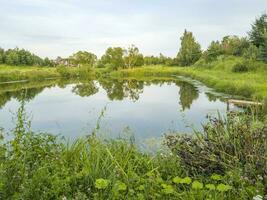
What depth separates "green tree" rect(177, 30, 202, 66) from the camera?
59219 mm

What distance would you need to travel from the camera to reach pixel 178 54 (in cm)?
6594

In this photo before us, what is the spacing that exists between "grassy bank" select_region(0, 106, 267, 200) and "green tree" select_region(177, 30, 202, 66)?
55499mm

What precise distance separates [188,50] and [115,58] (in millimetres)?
19268

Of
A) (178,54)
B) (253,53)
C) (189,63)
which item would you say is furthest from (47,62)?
(253,53)

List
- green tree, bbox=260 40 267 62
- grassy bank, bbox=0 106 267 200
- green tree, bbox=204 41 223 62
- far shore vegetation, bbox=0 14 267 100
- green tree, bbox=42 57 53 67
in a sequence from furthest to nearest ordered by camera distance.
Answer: green tree, bbox=42 57 53 67, green tree, bbox=204 41 223 62, green tree, bbox=260 40 267 62, far shore vegetation, bbox=0 14 267 100, grassy bank, bbox=0 106 267 200

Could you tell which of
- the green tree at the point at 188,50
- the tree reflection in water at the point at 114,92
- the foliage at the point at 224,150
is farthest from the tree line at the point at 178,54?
the foliage at the point at 224,150

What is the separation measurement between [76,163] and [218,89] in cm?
1906

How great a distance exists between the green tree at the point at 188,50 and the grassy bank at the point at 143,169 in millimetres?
55499

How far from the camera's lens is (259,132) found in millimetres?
4234

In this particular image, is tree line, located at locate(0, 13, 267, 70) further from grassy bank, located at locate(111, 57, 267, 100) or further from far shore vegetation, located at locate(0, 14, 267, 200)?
far shore vegetation, located at locate(0, 14, 267, 200)

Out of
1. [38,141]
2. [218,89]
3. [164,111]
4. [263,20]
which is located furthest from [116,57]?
[38,141]

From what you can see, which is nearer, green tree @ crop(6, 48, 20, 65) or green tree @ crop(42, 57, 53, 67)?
green tree @ crop(6, 48, 20, 65)

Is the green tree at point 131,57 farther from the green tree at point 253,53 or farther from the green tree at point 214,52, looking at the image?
the green tree at point 253,53

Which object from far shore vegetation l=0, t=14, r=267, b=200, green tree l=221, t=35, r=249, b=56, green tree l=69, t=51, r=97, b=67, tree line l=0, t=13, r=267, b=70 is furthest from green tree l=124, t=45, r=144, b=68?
far shore vegetation l=0, t=14, r=267, b=200
